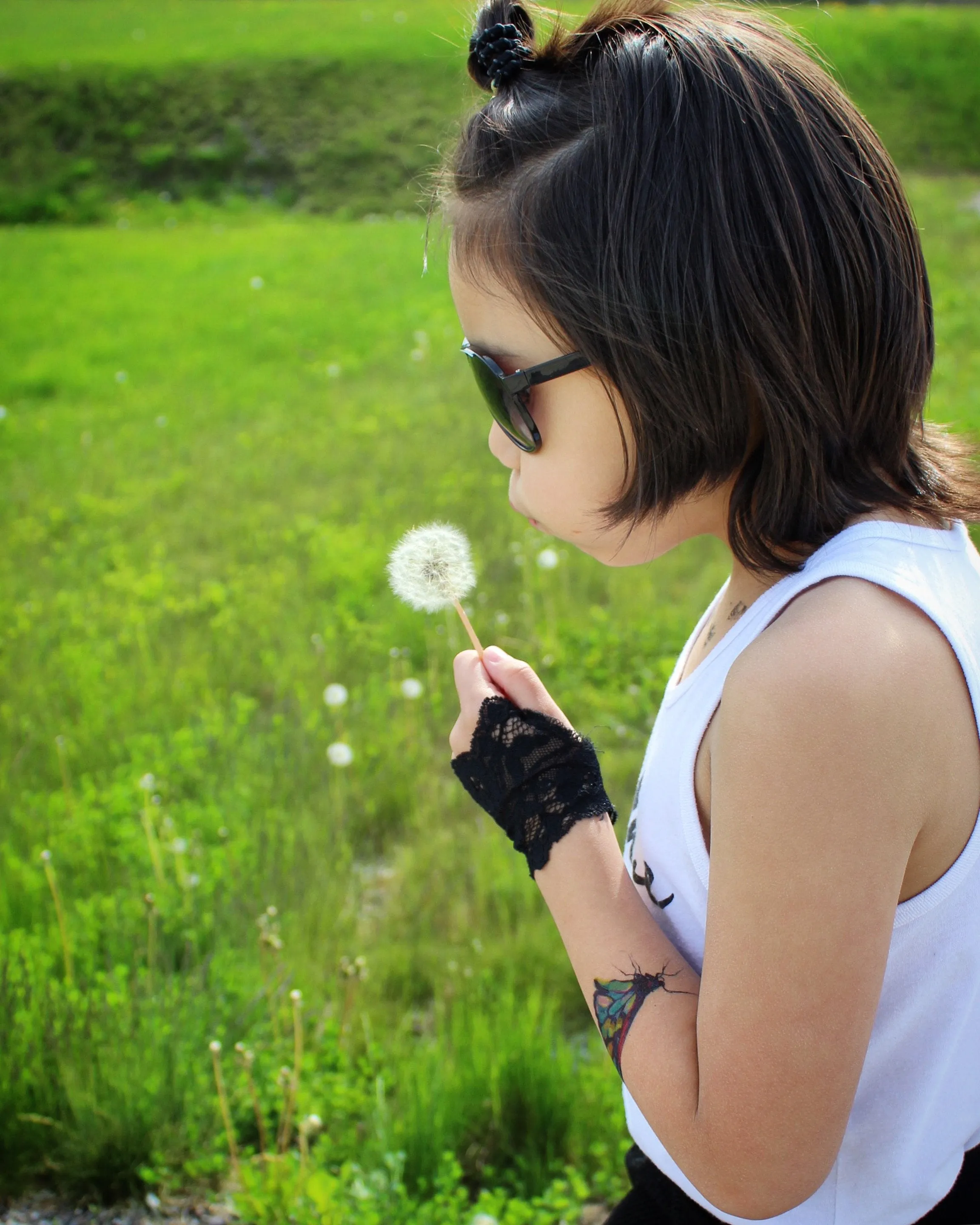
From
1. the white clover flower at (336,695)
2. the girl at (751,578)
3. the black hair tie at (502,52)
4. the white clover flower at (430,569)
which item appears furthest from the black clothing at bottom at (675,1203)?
the white clover flower at (336,695)

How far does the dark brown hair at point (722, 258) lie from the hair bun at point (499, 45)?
0.11 ft

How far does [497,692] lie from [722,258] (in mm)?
544

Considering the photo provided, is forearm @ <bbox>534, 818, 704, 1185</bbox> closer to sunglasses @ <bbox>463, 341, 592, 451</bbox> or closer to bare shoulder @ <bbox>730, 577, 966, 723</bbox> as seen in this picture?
bare shoulder @ <bbox>730, 577, 966, 723</bbox>

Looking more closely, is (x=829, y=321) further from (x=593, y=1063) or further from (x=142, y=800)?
(x=142, y=800)

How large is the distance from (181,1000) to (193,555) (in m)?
2.94

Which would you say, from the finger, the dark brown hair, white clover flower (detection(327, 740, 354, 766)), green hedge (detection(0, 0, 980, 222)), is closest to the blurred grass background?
white clover flower (detection(327, 740, 354, 766))

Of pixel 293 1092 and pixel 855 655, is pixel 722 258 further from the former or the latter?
pixel 293 1092

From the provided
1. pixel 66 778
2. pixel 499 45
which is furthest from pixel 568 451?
pixel 66 778

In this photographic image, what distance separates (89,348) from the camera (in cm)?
773

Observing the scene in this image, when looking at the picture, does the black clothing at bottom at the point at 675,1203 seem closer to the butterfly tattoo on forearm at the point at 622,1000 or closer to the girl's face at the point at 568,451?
the butterfly tattoo on forearm at the point at 622,1000

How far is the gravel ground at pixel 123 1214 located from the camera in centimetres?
161

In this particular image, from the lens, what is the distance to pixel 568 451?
1008 mm

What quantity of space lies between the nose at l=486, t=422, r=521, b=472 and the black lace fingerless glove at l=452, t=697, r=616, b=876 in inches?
11.0

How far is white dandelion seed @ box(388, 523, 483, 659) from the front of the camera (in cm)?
139
